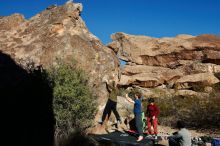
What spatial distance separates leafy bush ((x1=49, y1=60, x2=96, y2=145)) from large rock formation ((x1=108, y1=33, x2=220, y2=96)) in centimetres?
1971

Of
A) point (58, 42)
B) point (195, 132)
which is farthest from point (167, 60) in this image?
point (58, 42)

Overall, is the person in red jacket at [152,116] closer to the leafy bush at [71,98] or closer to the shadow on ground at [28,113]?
the leafy bush at [71,98]

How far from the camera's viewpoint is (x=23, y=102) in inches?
412

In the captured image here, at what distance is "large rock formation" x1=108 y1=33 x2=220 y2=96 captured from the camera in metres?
35.8

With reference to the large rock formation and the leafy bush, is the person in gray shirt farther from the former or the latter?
the large rock formation

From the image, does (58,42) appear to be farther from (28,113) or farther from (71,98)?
(28,113)

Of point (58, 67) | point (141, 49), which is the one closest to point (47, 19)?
point (58, 67)

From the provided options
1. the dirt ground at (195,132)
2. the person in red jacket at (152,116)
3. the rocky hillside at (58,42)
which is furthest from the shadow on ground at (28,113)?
the dirt ground at (195,132)

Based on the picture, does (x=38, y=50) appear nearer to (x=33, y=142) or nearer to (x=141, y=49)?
(x=33, y=142)

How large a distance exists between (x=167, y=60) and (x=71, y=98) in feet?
93.7

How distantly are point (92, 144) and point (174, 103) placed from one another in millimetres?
15814

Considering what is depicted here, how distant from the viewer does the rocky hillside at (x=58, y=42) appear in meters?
16.6

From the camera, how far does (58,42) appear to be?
1719 centimetres

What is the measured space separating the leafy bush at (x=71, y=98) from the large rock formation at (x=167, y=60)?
→ 19.7 metres
